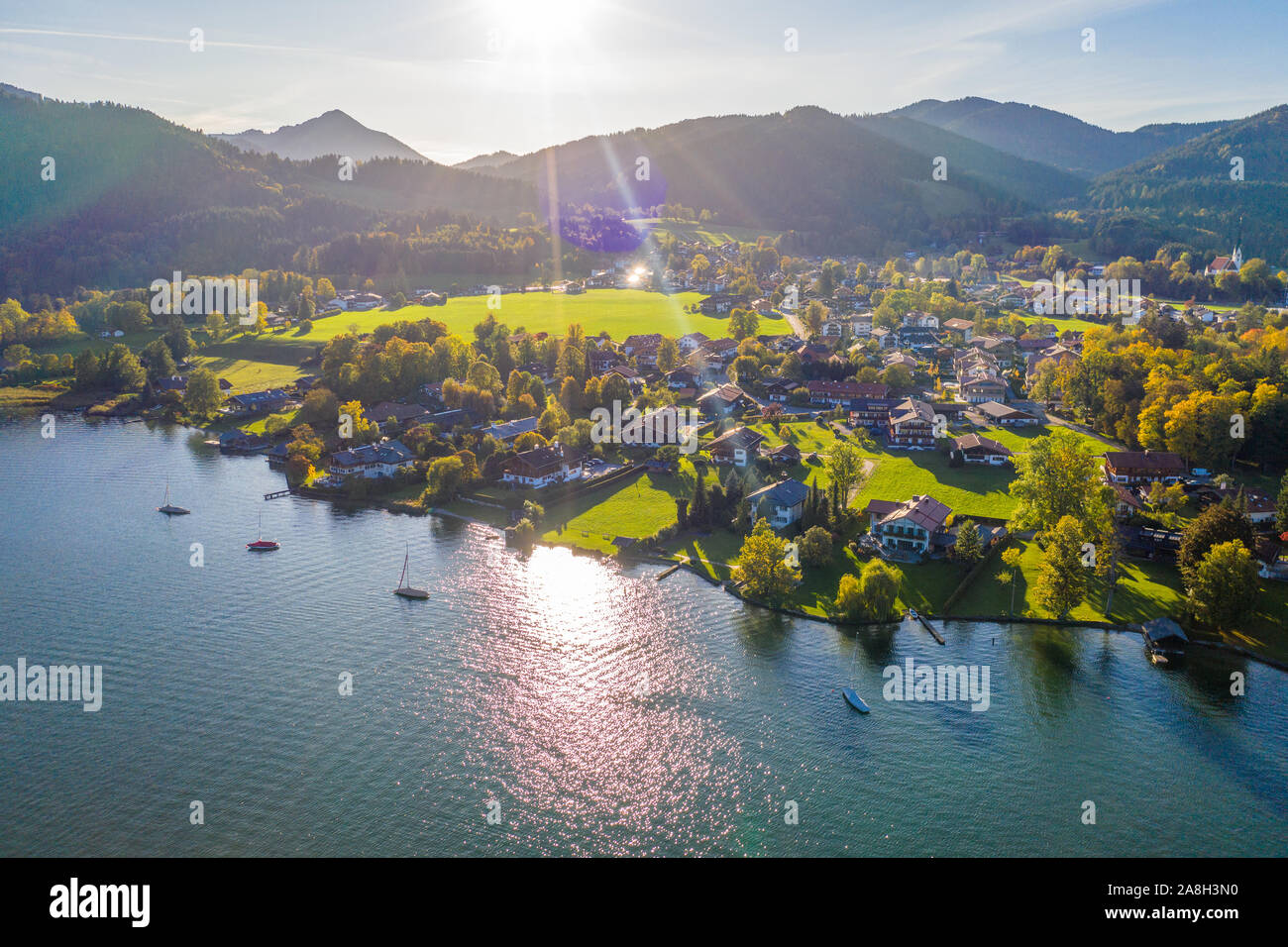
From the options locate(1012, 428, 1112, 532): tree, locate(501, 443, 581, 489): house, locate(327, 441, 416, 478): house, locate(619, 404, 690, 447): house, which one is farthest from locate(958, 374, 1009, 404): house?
locate(327, 441, 416, 478): house

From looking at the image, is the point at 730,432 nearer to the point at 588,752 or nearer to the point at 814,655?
the point at 814,655

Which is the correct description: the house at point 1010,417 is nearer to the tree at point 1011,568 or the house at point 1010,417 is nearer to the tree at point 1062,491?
the tree at point 1062,491

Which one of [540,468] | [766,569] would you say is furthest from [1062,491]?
[540,468]

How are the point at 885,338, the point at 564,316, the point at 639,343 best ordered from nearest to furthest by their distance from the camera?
the point at 639,343
the point at 885,338
the point at 564,316

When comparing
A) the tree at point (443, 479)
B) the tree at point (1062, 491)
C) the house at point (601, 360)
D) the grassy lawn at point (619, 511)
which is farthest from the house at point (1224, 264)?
the tree at point (443, 479)

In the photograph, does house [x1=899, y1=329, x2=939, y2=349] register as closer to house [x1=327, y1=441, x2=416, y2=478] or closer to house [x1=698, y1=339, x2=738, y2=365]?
house [x1=698, y1=339, x2=738, y2=365]

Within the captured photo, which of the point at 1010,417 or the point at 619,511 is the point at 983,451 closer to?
the point at 1010,417
